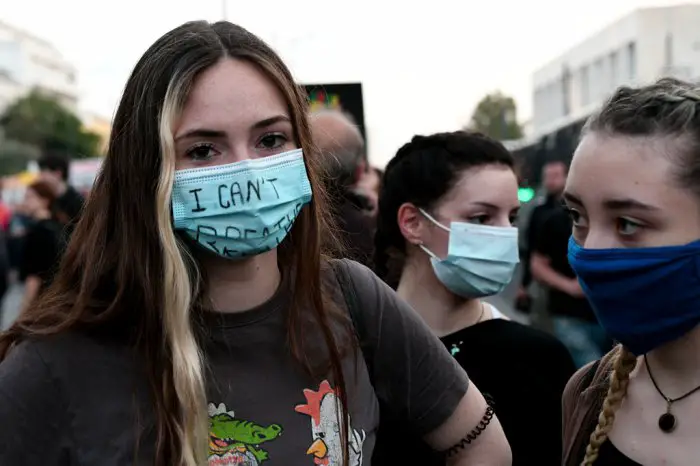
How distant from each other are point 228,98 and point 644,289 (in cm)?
94

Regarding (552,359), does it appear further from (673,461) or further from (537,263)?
(537,263)

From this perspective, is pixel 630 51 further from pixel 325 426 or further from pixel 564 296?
pixel 325 426

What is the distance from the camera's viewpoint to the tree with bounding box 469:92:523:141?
1012 cm

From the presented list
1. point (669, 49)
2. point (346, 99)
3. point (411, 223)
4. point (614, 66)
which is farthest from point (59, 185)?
point (614, 66)

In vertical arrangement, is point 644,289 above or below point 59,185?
above

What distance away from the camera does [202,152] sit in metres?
1.95

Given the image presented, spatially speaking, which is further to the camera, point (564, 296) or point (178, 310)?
point (564, 296)

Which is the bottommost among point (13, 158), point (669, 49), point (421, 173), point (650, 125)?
point (13, 158)

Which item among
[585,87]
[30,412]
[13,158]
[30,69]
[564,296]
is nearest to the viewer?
[30,412]

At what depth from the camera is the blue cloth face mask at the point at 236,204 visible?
1946mm

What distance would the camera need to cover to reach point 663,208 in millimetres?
1811

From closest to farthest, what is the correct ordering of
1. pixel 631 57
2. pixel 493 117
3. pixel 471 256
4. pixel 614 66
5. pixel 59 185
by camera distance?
pixel 471 256, pixel 59 185, pixel 493 117, pixel 631 57, pixel 614 66

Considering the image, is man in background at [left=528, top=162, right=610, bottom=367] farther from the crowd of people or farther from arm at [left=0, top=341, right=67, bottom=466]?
arm at [left=0, top=341, right=67, bottom=466]

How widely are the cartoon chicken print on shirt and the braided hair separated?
1369mm
